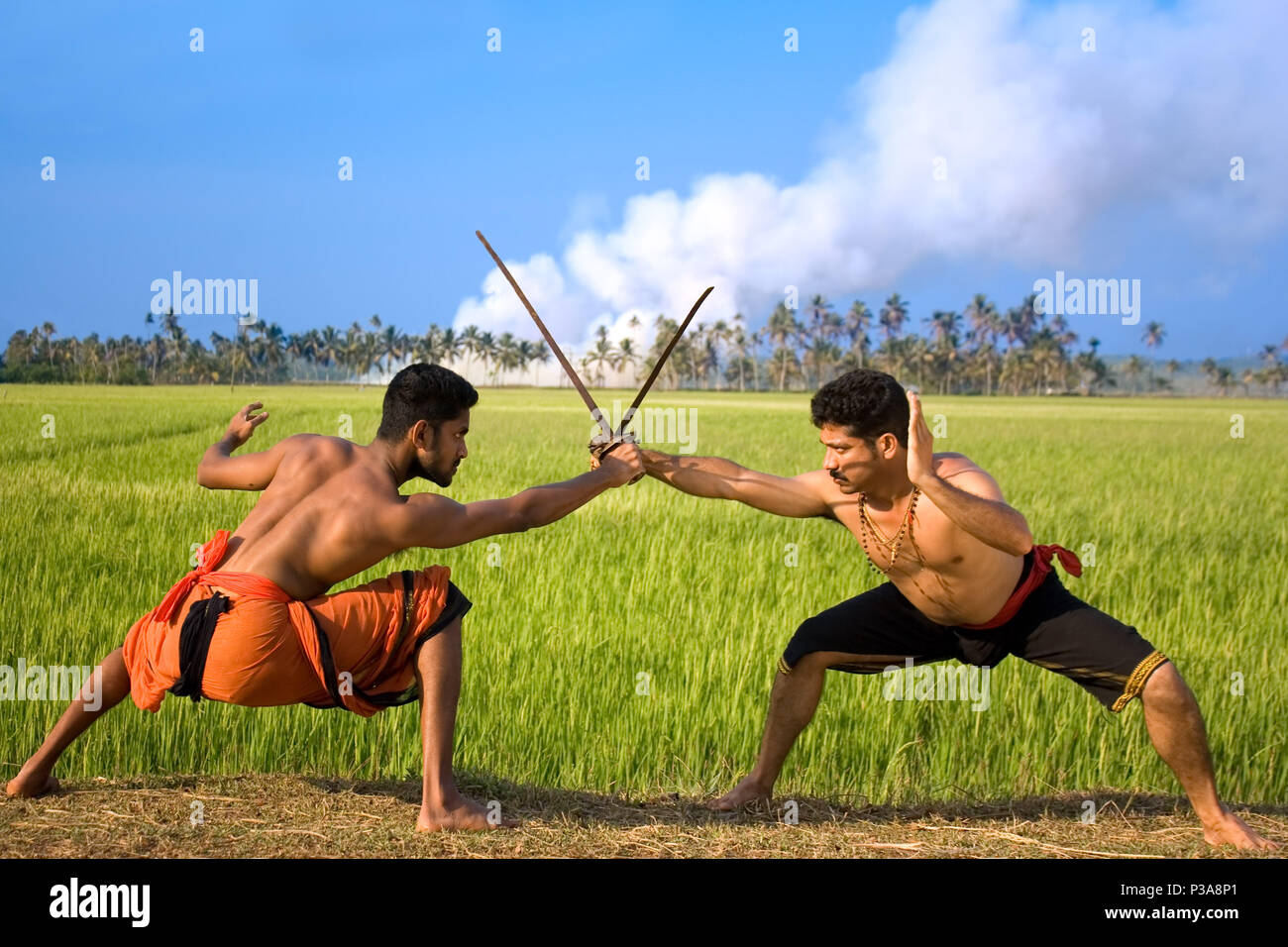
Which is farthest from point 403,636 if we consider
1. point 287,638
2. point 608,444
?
point 608,444

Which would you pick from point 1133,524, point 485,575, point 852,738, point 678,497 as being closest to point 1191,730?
point 852,738

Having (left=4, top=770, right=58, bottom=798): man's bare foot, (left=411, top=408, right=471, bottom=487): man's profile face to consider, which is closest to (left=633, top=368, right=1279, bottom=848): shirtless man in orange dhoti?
(left=411, top=408, right=471, bottom=487): man's profile face

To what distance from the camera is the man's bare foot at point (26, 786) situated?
3715mm

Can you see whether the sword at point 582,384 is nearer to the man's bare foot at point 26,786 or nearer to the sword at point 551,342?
the sword at point 551,342

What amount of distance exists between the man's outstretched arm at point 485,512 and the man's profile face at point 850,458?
72cm

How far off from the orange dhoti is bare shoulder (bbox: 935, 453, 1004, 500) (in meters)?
1.64

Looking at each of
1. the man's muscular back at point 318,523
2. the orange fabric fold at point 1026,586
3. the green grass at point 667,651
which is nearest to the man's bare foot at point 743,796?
the green grass at point 667,651

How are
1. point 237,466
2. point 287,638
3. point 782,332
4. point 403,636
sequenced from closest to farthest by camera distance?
point 287,638 → point 403,636 → point 237,466 → point 782,332

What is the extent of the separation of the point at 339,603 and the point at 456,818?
0.75 metres

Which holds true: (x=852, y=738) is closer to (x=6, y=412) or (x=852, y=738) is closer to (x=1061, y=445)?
(x=1061, y=445)

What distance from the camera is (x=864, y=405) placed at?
12.1ft

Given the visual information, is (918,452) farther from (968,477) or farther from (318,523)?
(318,523)

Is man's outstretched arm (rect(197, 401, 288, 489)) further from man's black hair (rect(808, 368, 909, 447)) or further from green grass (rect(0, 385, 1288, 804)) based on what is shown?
man's black hair (rect(808, 368, 909, 447))

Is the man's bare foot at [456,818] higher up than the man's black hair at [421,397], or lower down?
lower down
